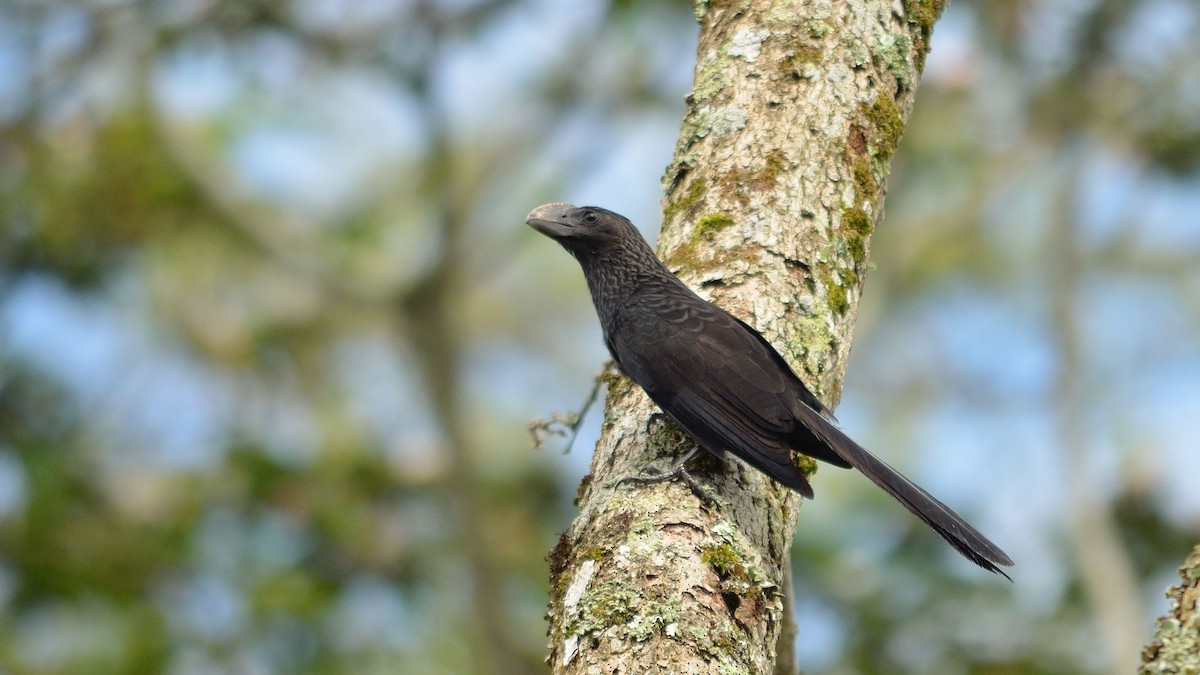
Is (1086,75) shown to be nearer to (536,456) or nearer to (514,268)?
(536,456)

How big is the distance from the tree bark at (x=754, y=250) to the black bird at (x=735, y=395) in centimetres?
6

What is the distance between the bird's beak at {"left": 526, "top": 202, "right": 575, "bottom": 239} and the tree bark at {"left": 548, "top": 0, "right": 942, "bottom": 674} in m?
0.87

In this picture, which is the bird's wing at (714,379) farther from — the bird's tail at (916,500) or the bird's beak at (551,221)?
the bird's beak at (551,221)

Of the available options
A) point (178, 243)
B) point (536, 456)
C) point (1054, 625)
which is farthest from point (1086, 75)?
point (178, 243)

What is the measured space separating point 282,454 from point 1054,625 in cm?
570

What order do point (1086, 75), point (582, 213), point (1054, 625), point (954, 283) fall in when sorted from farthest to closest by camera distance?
point (954, 283) < point (1086, 75) < point (1054, 625) < point (582, 213)

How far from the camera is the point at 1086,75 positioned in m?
8.59

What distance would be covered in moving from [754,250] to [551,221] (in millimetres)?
1335

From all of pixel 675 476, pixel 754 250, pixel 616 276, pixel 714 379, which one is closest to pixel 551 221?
pixel 616 276

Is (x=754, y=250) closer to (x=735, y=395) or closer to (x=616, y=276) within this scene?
(x=735, y=395)

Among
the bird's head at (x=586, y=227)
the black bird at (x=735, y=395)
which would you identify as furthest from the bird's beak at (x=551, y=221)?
the black bird at (x=735, y=395)

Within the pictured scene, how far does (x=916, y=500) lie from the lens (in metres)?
2.99

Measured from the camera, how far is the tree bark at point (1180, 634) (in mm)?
2008

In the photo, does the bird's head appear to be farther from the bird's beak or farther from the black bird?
the black bird
